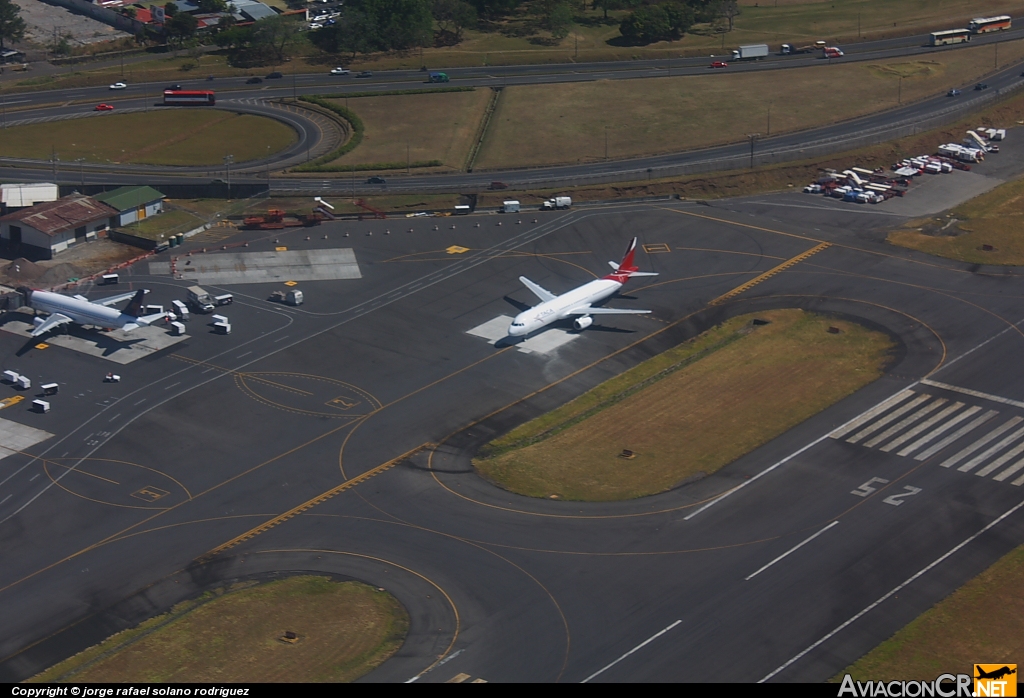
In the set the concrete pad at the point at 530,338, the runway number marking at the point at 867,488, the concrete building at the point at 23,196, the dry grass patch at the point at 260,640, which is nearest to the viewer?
the dry grass patch at the point at 260,640

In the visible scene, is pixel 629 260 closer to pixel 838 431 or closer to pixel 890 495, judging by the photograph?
pixel 838 431

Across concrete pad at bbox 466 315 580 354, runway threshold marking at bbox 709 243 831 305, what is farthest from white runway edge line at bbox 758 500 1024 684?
concrete pad at bbox 466 315 580 354

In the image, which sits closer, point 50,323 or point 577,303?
point 50,323

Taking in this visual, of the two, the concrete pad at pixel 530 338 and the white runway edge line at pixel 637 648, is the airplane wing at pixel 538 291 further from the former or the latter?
the white runway edge line at pixel 637 648

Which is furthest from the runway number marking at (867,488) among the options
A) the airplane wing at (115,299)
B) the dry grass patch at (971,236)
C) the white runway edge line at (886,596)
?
the airplane wing at (115,299)

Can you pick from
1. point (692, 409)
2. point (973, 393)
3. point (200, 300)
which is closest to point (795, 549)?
point (692, 409)

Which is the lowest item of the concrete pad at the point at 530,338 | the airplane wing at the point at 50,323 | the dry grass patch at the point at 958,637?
the dry grass patch at the point at 958,637
